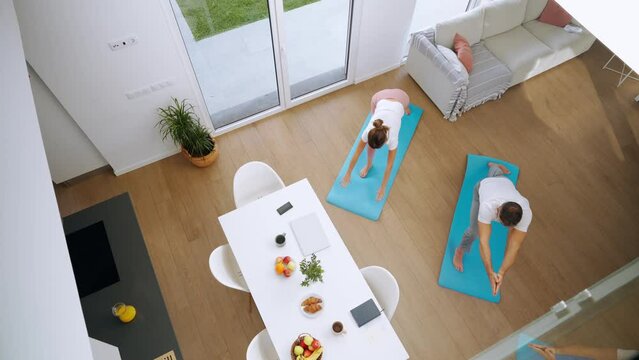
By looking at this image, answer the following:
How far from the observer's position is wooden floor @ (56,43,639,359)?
3721mm

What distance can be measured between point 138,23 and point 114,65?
1.45ft

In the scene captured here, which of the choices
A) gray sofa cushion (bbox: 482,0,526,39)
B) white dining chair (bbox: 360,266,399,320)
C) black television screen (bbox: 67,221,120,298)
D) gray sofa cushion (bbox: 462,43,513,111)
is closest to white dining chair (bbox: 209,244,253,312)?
black television screen (bbox: 67,221,120,298)

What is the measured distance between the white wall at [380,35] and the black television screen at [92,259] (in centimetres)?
316

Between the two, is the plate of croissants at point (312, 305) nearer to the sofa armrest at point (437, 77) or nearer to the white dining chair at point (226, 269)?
the white dining chair at point (226, 269)

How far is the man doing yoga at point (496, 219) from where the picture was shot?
3.30m

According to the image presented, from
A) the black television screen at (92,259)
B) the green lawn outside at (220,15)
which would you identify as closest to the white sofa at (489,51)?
the green lawn outside at (220,15)

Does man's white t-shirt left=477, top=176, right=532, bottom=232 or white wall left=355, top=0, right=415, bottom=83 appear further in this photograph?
white wall left=355, top=0, right=415, bottom=83

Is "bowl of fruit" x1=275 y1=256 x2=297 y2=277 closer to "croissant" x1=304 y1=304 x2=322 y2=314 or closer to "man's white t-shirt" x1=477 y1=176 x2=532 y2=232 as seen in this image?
"croissant" x1=304 y1=304 x2=322 y2=314

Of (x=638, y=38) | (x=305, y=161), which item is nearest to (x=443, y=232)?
(x=305, y=161)

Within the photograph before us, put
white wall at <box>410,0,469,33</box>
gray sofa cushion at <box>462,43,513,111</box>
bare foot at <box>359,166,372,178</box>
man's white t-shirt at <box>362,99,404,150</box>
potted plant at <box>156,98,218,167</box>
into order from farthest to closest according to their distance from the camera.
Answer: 1. white wall at <box>410,0,469,33</box>
2. gray sofa cushion at <box>462,43,513,111</box>
3. bare foot at <box>359,166,372,178</box>
4. potted plant at <box>156,98,218,167</box>
5. man's white t-shirt at <box>362,99,404,150</box>

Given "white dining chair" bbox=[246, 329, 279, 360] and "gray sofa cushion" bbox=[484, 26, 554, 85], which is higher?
"gray sofa cushion" bbox=[484, 26, 554, 85]

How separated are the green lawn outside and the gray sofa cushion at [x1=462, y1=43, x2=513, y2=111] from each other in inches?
94.8

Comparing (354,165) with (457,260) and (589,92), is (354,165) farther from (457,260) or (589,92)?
(589,92)

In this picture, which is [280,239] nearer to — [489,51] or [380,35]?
[380,35]
